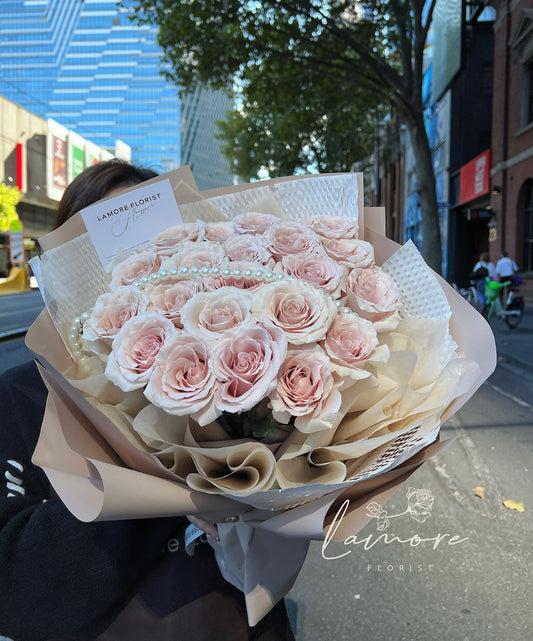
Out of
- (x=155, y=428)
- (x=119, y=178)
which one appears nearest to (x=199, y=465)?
(x=155, y=428)

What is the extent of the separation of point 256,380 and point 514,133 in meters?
17.4

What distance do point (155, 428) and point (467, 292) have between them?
16.4 m

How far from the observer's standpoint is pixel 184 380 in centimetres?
83

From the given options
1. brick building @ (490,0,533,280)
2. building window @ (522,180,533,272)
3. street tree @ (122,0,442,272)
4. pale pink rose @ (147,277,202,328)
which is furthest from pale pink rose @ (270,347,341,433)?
building window @ (522,180,533,272)

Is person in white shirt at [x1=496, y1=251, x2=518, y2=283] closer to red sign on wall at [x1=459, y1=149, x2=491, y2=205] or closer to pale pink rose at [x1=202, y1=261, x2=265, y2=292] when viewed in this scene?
red sign on wall at [x1=459, y1=149, x2=491, y2=205]

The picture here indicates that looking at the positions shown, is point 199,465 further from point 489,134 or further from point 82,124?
point 82,124

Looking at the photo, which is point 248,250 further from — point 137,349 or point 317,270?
point 137,349

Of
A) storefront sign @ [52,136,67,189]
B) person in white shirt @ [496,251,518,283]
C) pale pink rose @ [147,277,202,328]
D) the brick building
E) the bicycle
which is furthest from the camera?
storefront sign @ [52,136,67,189]

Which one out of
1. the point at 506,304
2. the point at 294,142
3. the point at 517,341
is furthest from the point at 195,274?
the point at 294,142

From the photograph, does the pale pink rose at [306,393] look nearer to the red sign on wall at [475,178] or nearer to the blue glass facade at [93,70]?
the red sign on wall at [475,178]

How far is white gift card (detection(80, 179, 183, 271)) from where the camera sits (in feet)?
3.88

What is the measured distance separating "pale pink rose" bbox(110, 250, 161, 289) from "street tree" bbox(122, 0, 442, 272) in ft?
35.8

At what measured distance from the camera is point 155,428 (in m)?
0.88

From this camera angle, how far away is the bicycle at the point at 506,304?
11.0 meters
